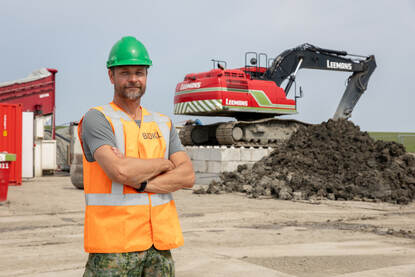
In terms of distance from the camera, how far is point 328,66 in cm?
2209

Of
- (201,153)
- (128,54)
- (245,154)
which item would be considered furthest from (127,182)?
(201,153)

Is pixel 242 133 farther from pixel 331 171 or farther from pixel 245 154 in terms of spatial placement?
pixel 331 171

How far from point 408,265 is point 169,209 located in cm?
378

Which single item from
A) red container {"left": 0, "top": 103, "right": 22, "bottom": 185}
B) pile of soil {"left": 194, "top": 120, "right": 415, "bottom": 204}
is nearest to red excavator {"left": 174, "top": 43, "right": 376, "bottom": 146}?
pile of soil {"left": 194, "top": 120, "right": 415, "bottom": 204}

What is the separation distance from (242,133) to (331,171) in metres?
6.78

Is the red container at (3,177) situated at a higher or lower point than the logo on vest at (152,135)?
lower

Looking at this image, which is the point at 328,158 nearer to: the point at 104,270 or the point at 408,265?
the point at 408,265

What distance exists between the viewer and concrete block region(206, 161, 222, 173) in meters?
18.3

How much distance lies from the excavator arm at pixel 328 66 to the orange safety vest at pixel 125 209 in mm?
18328

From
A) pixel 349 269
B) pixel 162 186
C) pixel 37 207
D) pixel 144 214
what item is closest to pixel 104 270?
pixel 144 214

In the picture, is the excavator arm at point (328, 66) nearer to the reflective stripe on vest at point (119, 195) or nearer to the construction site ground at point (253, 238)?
the construction site ground at point (253, 238)

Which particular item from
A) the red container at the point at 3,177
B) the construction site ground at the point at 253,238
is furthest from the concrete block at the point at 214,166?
the red container at the point at 3,177

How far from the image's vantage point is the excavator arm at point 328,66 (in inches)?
806

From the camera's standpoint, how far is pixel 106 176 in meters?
2.39
